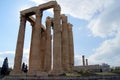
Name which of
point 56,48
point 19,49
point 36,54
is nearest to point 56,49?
point 56,48

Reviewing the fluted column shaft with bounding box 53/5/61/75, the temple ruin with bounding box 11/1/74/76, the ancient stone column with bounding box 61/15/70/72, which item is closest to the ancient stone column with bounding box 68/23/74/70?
the temple ruin with bounding box 11/1/74/76

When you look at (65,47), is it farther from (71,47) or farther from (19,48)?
(19,48)

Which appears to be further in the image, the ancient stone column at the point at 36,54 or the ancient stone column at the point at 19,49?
the ancient stone column at the point at 19,49

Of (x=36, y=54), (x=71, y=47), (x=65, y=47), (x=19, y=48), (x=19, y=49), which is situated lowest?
(x=36, y=54)

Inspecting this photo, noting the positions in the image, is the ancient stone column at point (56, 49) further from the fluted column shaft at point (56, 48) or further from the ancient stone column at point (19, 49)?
the ancient stone column at point (19, 49)

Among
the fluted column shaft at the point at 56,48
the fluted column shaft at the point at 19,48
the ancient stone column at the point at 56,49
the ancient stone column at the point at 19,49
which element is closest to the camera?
the ancient stone column at the point at 56,49

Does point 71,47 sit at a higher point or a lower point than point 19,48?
higher

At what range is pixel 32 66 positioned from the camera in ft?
104

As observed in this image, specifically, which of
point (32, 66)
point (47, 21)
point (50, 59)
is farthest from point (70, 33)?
point (32, 66)

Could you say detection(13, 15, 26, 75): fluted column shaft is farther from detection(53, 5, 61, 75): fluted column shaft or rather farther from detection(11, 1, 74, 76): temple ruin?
detection(53, 5, 61, 75): fluted column shaft

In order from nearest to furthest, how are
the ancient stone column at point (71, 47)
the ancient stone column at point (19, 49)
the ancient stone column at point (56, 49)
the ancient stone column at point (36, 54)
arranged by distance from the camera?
the ancient stone column at point (56, 49)
the ancient stone column at point (36, 54)
the ancient stone column at point (19, 49)
the ancient stone column at point (71, 47)

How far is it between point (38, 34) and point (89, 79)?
52.5 ft

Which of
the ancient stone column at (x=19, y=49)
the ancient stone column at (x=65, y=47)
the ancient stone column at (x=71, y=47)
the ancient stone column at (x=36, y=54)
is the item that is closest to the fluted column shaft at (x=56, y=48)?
the ancient stone column at (x=36, y=54)

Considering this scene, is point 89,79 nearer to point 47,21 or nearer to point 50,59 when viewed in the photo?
point 50,59
